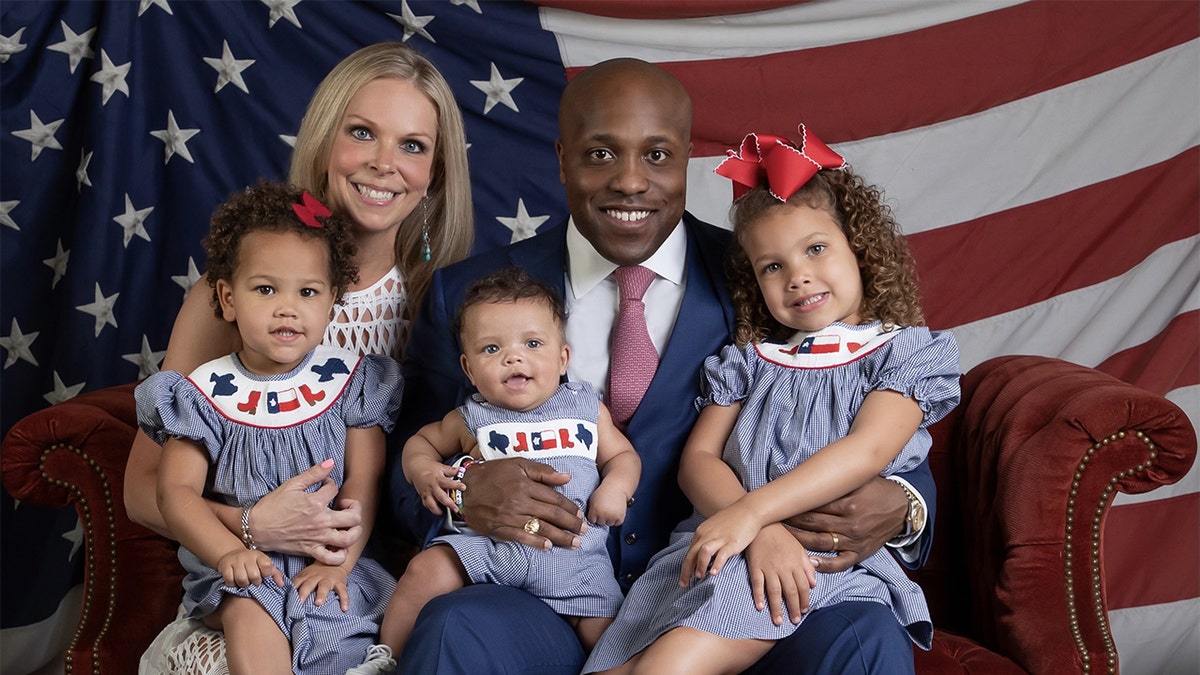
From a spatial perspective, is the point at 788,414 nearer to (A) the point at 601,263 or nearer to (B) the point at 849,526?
(B) the point at 849,526

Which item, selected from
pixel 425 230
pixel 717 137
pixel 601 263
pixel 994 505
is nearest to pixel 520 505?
pixel 601 263

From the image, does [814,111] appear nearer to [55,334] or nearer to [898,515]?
[898,515]

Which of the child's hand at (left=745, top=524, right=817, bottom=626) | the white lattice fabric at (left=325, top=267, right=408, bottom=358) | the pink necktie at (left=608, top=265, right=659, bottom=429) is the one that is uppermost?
the white lattice fabric at (left=325, top=267, right=408, bottom=358)

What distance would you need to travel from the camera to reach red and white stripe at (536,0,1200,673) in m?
4.02

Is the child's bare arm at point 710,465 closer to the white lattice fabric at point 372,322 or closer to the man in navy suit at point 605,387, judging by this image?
the man in navy suit at point 605,387

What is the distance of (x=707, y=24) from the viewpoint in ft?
13.9

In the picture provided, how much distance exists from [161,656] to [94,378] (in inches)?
73.3

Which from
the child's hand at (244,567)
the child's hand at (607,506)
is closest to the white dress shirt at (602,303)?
the child's hand at (607,506)

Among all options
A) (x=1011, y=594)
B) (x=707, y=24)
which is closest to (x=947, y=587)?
(x=1011, y=594)

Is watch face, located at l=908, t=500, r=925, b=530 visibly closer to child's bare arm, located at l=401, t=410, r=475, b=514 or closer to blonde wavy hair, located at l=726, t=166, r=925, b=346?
blonde wavy hair, located at l=726, t=166, r=925, b=346

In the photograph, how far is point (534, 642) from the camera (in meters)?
2.38

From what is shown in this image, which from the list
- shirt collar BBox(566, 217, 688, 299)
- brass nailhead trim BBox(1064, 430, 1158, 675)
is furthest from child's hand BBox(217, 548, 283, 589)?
Result: brass nailhead trim BBox(1064, 430, 1158, 675)

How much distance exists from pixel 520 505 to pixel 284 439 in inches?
22.6

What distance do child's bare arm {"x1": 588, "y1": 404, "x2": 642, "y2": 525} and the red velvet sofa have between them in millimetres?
700
